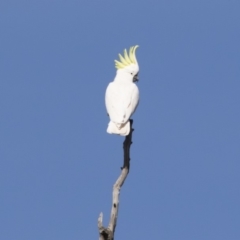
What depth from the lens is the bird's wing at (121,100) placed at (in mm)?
15812

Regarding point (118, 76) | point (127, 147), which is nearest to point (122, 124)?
point (127, 147)

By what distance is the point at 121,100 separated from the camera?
53.0 feet

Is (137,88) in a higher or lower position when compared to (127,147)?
higher

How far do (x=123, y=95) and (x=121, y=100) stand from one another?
14cm

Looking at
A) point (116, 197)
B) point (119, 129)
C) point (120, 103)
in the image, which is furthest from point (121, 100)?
point (116, 197)

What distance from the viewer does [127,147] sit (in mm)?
15609

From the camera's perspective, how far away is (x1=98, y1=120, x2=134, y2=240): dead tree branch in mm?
15188

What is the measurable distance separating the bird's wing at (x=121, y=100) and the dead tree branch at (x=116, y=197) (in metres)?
0.27

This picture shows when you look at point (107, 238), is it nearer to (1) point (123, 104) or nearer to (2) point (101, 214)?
(2) point (101, 214)

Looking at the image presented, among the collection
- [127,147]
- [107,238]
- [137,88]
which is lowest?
[107,238]

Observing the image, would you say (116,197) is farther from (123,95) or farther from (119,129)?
(123,95)

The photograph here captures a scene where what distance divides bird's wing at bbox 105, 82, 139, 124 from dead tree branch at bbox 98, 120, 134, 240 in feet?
0.90

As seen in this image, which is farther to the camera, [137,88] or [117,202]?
[137,88]

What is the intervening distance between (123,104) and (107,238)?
2.15 meters
